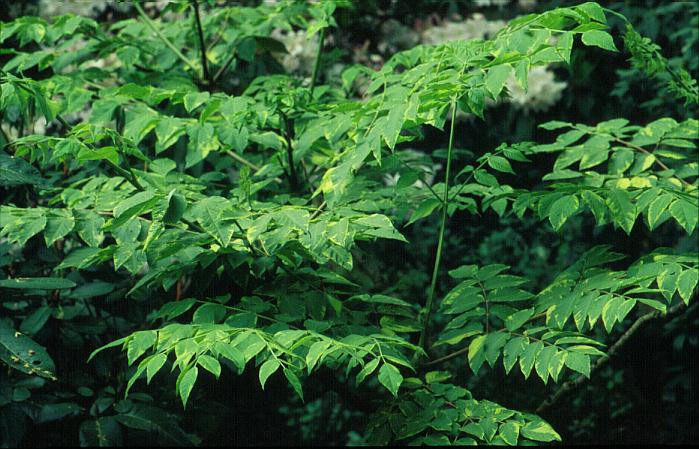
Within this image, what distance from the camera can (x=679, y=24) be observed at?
448 centimetres

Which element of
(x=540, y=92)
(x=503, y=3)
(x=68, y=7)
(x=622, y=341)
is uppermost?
(x=68, y=7)

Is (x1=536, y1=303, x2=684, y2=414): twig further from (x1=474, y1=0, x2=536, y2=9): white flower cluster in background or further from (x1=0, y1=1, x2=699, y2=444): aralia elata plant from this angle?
(x1=474, y1=0, x2=536, y2=9): white flower cluster in background

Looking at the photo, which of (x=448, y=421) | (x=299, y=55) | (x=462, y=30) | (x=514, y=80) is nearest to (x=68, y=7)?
(x=299, y=55)

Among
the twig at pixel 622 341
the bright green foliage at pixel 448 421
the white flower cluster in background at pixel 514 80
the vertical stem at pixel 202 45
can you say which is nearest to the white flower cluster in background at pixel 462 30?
the white flower cluster in background at pixel 514 80

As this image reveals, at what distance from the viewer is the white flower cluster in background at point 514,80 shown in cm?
441

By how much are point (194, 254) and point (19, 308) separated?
0.96 metres

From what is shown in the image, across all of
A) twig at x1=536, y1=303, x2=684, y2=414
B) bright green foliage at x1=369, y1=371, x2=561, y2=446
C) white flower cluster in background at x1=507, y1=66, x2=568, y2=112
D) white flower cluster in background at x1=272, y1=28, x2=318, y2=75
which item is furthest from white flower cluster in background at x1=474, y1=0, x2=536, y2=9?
bright green foliage at x1=369, y1=371, x2=561, y2=446

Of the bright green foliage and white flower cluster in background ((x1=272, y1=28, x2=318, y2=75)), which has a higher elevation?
white flower cluster in background ((x1=272, y1=28, x2=318, y2=75))

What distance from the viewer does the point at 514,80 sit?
180 inches

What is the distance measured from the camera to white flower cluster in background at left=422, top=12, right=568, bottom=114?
4406mm

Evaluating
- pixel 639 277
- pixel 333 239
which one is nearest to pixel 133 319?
pixel 333 239

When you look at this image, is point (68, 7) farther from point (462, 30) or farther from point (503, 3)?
point (503, 3)

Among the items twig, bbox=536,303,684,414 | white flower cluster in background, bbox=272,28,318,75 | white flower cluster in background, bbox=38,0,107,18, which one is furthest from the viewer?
white flower cluster in background, bbox=38,0,107,18

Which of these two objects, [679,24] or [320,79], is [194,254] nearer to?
[320,79]
